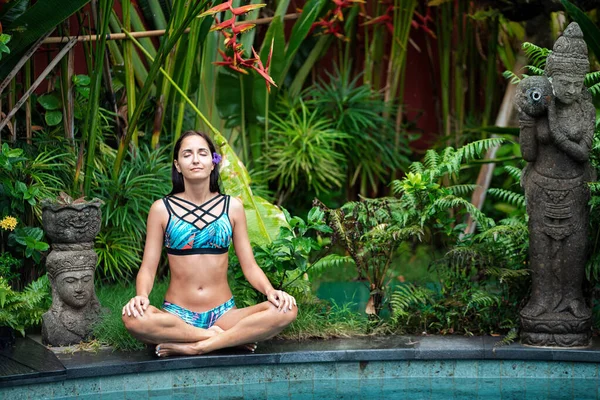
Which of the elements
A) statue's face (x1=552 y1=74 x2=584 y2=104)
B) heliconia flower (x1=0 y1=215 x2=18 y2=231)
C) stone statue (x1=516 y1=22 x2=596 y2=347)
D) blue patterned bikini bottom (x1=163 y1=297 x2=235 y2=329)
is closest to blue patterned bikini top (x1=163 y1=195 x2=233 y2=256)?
blue patterned bikini bottom (x1=163 y1=297 x2=235 y2=329)

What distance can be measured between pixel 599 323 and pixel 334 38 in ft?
14.0

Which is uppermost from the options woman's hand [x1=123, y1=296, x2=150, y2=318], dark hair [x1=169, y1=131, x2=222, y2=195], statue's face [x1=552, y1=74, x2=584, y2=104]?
statue's face [x1=552, y1=74, x2=584, y2=104]

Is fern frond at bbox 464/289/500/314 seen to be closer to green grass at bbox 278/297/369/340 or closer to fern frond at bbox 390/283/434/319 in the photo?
fern frond at bbox 390/283/434/319

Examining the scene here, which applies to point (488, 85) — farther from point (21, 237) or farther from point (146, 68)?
point (21, 237)

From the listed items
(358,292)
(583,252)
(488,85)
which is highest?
(488,85)

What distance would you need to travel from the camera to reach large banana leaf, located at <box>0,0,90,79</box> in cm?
518

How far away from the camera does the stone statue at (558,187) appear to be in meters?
4.78

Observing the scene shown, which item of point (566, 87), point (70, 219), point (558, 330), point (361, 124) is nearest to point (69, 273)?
point (70, 219)

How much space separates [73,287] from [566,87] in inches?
112

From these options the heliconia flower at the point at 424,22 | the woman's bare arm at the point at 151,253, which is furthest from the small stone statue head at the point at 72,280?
the heliconia flower at the point at 424,22

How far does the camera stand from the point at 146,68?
7621 millimetres

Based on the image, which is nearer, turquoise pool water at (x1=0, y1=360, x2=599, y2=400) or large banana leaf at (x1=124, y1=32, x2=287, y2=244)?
turquoise pool water at (x1=0, y1=360, x2=599, y2=400)

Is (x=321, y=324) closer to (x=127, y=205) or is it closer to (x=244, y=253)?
(x=244, y=253)

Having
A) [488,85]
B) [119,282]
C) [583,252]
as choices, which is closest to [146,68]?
[119,282]
